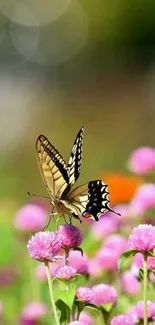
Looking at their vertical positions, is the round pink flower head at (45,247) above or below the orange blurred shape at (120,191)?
below

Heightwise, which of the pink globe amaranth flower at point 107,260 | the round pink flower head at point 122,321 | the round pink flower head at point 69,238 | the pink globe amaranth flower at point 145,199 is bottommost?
the round pink flower head at point 122,321

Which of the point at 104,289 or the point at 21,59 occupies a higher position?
the point at 21,59

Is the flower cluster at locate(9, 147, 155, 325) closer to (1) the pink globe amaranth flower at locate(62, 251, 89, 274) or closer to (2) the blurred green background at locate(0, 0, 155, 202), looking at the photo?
(1) the pink globe amaranth flower at locate(62, 251, 89, 274)

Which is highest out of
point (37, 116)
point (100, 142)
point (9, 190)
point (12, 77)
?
point (12, 77)

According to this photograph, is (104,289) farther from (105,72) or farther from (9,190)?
(105,72)

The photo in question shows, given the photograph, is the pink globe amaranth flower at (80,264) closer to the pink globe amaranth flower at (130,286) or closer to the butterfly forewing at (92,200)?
the butterfly forewing at (92,200)

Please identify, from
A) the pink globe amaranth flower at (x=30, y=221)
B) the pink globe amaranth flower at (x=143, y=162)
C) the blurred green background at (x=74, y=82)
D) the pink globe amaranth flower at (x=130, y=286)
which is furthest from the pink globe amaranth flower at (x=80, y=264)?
the blurred green background at (x=74, y=82)

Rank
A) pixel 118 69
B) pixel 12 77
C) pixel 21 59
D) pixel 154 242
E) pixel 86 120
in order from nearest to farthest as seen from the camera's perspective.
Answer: pixel 154 242, pixel 86 120, pixel 12 77, pixel 118 69, pixel 21 59

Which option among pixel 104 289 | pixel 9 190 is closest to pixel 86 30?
pixel 9 190
